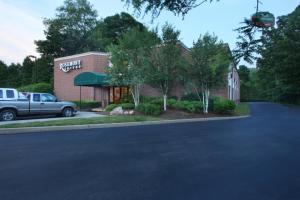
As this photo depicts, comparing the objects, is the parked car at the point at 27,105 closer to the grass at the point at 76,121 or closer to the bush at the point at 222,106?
the grass at the point at 76,121

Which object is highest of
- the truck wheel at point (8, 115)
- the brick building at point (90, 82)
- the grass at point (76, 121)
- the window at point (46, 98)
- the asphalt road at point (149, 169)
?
the brick building at point (90, 82)

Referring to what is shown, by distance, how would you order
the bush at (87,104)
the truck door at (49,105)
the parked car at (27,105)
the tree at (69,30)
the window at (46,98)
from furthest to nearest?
the tree at (69,30), the bush at (87,104), the window at (46,98), the truck door at (49,105), the parked car at (27,105)

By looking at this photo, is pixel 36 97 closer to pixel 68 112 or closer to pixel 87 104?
pixel 68 112

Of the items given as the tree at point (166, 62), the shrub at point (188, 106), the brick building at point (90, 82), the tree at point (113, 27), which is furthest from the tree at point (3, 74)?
the shrub at point (188, 106)

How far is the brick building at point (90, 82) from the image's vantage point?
28.3 m

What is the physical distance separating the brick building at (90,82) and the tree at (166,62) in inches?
149

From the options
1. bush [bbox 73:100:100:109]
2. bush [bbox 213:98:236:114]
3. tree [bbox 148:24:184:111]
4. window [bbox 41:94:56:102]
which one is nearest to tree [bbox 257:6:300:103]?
bush [bbox 213:98:236:114]

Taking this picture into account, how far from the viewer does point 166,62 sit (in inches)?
894

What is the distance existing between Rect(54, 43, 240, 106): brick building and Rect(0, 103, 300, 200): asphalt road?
17.2 meters

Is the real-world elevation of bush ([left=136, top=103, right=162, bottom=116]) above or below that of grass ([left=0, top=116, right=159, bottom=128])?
above

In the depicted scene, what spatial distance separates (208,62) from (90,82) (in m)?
10.9

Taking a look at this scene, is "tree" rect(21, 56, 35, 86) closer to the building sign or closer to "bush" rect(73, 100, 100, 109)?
the building sign

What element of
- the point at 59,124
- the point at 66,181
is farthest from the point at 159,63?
the point at 66,181

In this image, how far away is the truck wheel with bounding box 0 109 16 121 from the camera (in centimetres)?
1778
